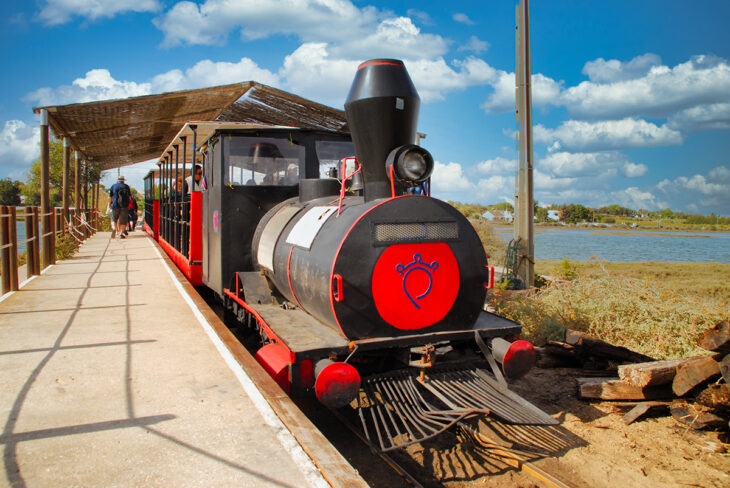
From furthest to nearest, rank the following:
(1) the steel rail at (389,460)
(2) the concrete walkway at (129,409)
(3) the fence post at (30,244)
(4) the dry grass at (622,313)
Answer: (3) the fence post at (30,244) → (4) the dry grass at (622,313) → (1) the steel rail at (389,460) → (2) the concrete walkway at (129,409)

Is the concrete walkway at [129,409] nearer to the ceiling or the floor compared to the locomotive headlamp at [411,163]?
nearer to the floor

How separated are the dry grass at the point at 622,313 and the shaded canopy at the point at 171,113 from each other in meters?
6.09

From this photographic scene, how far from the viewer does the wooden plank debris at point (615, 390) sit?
14.4 feet

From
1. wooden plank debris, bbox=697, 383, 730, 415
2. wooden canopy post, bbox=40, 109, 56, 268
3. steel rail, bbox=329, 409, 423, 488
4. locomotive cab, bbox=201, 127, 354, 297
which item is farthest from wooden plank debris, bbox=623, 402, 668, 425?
wooden canopy post, bbox=40, 109, 56, 268

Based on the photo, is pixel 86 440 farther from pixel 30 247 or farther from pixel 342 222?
pixel 30 247

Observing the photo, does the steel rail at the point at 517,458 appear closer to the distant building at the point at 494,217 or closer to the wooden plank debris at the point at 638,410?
the wooden plank debris at the point at 638,410

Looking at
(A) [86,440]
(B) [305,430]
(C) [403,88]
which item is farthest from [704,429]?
(A) [86,440]

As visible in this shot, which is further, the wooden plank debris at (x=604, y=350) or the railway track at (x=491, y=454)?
the wooden plank debris at (x=604, y=350)

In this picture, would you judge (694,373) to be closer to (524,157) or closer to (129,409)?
(129,409)

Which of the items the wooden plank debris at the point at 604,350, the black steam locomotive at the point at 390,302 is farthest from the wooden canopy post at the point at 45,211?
the wooden plank debris at the point at 604,350

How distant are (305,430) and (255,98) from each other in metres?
9.98

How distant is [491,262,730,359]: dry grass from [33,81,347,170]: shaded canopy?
609 cm

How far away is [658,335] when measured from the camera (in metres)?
5.78

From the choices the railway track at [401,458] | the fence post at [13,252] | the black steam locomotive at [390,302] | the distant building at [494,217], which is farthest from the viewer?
the distant building at [494,217]
